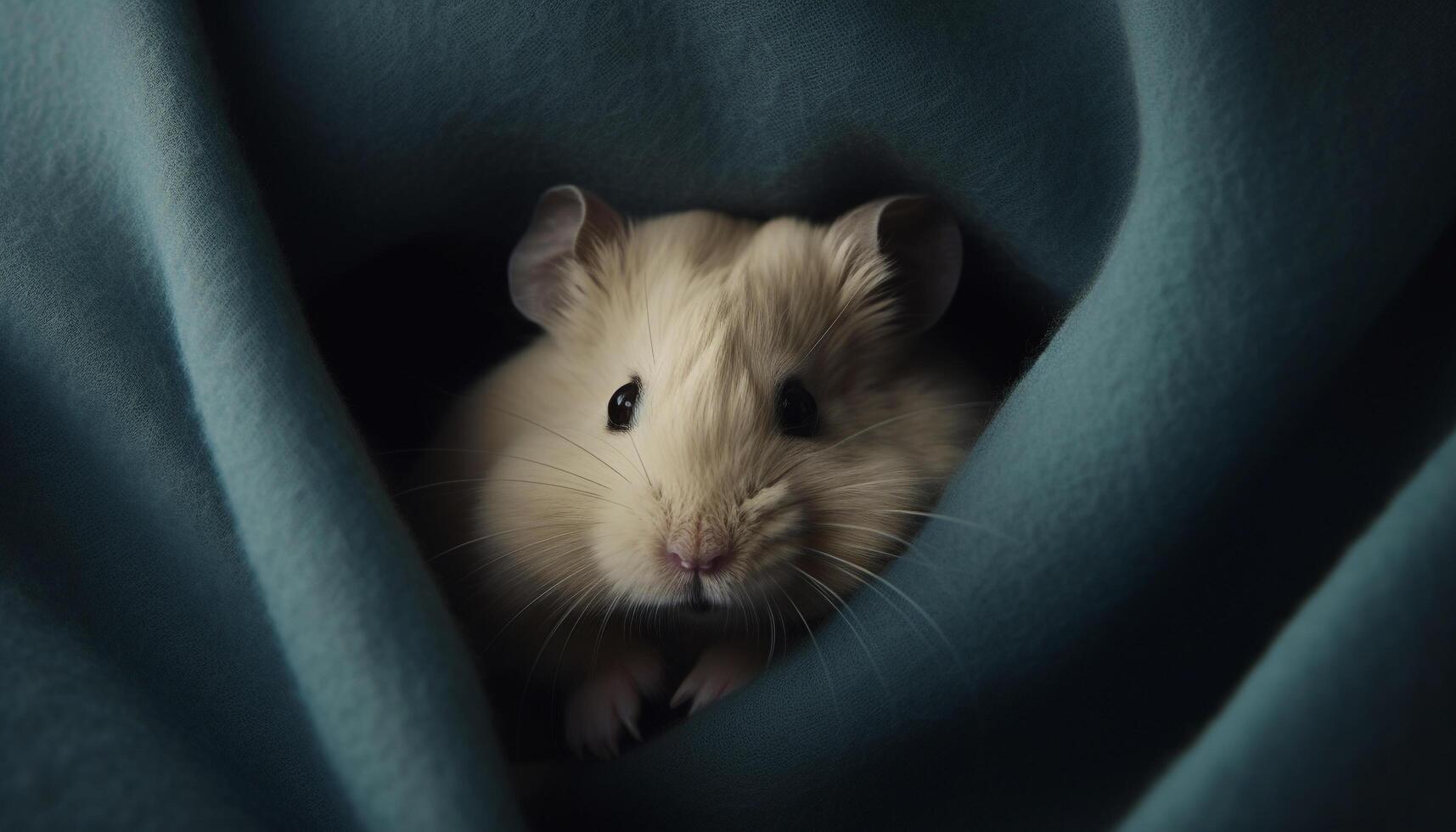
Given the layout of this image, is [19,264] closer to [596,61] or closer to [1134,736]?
[596,61]

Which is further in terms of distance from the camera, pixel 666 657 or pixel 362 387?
pixel 362 387

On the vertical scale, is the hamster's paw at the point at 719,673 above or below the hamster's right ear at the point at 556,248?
below

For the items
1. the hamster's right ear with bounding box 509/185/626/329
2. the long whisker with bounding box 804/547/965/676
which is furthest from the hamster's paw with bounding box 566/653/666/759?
the hamster's right ear with bounding box 509/185/626/329

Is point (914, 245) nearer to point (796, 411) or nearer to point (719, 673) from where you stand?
point (796, 411)

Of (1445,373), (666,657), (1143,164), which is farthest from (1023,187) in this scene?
(666,657)

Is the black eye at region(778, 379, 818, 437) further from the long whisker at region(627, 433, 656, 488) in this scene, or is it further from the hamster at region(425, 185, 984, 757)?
the long whisker at region(627, 433, 656, 488)

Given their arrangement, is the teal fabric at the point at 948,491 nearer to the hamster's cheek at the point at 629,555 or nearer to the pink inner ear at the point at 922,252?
the pink inner ear at the point at 922,252

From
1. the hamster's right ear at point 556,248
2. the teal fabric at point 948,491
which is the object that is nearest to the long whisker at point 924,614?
the teal fabric at point 948,491
